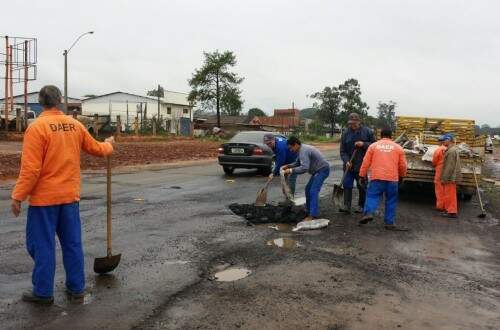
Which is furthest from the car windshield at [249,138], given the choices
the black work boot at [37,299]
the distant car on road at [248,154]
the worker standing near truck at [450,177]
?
the black work boot at [37,299]

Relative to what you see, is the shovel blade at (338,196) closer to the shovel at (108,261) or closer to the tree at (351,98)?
the shovel at (108,261)

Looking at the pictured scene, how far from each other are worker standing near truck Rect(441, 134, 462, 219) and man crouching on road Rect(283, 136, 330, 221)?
115 inches

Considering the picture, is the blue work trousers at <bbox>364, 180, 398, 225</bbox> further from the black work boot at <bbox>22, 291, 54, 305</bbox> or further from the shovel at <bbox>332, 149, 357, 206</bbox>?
the black work boot at <bbox>22, 291, 54, 305</bbox>

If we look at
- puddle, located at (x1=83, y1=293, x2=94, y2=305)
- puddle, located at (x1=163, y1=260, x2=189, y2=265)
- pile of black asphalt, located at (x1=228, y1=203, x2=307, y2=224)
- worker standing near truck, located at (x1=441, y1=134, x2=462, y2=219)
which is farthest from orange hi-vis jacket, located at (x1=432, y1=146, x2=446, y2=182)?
puddle, located at (x1=83, y1=293, x2=94, y2=305)

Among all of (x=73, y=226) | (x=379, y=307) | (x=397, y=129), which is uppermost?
(x=397, y=129)

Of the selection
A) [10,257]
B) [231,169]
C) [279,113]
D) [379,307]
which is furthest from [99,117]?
[279,113]

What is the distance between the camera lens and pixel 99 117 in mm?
39594

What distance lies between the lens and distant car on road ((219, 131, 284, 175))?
16.3 meters

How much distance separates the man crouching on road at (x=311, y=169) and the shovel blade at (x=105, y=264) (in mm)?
3785

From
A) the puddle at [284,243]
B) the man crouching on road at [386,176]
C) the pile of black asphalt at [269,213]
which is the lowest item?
the puddle at [284,243]

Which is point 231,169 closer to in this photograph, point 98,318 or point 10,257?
point 10,257

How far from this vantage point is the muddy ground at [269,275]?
175 inches

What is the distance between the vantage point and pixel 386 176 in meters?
8.64

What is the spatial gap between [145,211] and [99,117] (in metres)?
31.7
